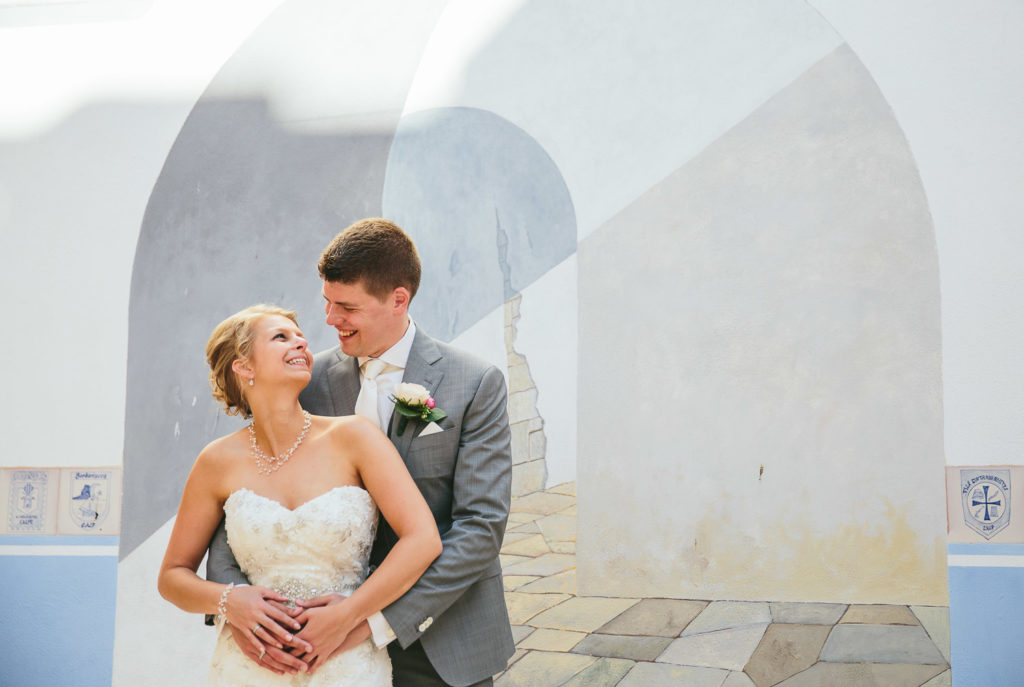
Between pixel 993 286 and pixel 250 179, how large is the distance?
289 centimetres

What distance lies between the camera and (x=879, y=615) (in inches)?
123

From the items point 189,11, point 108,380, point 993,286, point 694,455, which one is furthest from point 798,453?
point 189,11

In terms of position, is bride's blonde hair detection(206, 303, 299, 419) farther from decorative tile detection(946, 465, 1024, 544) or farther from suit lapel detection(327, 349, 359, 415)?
decorative tile detection(946, 465, 1024, 544)

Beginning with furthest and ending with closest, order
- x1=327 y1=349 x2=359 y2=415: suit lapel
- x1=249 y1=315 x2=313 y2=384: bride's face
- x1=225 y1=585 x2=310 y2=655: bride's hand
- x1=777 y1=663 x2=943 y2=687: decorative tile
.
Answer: x1=777 y1=663 x2=943 y2=687: decorative tile
x1=327 y1=349 x2=359 y2=415: suit lapel
x1=249 y1=315 x2=313 y2=384: bride's face
x1=225 y1=585 x2=310 y2=655: bride's hand

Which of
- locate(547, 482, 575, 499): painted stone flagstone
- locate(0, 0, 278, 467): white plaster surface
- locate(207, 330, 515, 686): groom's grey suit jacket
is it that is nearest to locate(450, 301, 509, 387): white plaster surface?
locate(547, 482, 575, 499): painted stone flagstone

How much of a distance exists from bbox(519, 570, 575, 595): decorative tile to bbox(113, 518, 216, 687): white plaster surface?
1343 mm

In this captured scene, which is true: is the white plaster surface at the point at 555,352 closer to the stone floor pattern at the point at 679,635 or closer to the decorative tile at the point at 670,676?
the stone floor pattern at the point at 679,635

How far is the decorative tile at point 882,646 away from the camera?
10.1 ft

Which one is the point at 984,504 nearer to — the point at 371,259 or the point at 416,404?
the point at 416,404

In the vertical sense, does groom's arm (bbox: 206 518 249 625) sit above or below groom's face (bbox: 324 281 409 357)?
below

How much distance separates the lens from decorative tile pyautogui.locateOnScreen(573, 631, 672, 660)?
10.6 ft

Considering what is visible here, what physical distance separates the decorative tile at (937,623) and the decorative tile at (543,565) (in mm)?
1189

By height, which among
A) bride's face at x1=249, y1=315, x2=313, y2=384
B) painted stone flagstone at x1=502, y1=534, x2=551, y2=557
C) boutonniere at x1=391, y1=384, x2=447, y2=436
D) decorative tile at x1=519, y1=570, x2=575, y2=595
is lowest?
decorative tile at x1=519, y1=570, x2=575, y2=595

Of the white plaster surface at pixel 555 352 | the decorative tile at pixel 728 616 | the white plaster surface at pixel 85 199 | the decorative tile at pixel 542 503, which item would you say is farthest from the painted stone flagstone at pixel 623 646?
the white plaster surface at pixel 85 199
